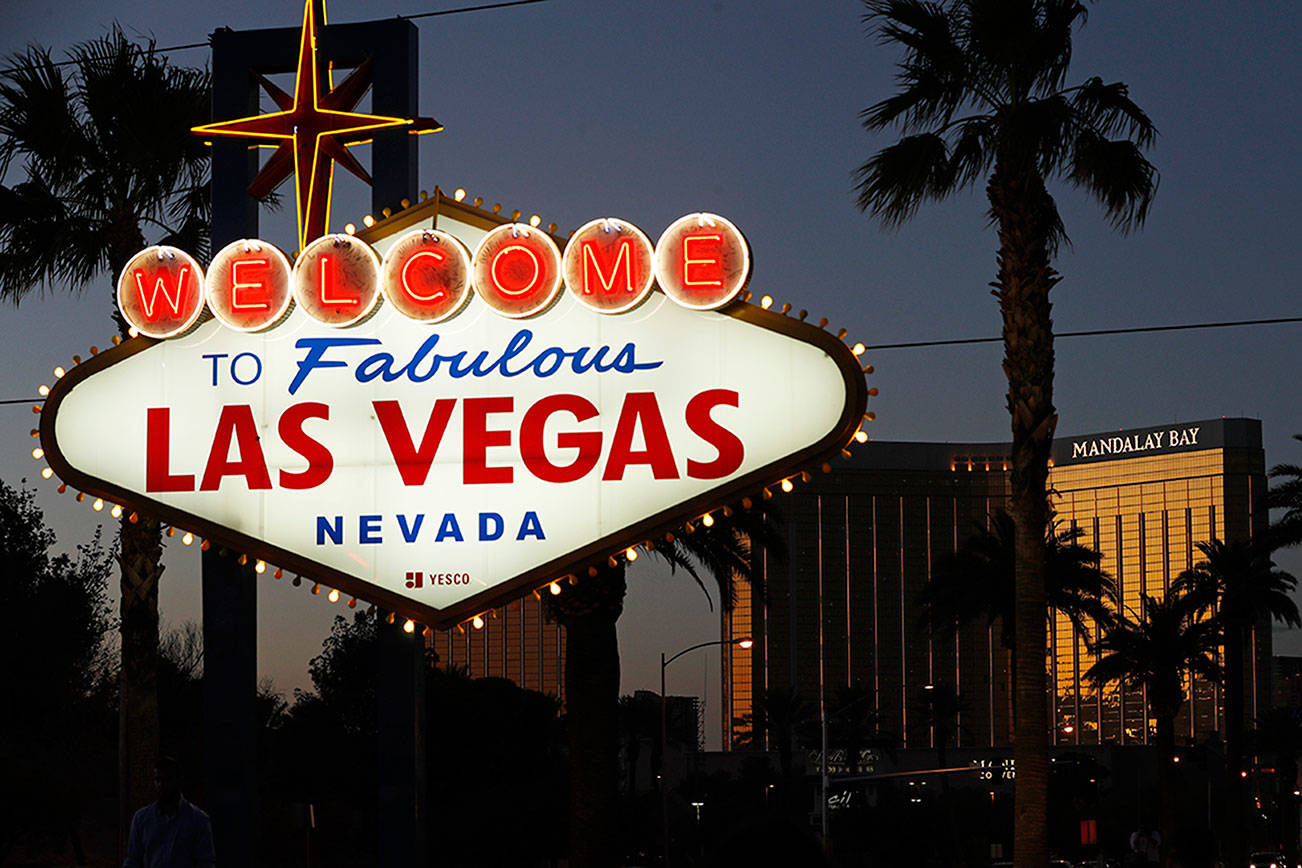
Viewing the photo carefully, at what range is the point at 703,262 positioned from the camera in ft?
49.4

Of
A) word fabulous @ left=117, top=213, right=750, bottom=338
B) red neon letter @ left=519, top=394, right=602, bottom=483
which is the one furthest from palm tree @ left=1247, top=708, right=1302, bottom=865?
word fabulous @ left=117, top=213, right=750, bottom=338

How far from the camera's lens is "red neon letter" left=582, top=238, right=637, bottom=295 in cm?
1521

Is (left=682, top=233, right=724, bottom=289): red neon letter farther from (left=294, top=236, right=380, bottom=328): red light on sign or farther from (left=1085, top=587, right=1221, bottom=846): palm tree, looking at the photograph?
(left=1085, top=587, right=1221, bottom=846): palm tree

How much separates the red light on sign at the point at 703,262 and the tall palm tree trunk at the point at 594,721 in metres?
9.85

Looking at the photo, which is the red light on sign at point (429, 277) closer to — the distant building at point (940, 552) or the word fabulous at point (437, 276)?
the word fabulous at point (437, 276)

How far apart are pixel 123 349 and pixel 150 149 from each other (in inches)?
242

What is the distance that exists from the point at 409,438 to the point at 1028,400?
302 inches

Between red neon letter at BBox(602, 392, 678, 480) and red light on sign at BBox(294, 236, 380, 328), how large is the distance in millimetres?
2715

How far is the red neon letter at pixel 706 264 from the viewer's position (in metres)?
→ 15.0

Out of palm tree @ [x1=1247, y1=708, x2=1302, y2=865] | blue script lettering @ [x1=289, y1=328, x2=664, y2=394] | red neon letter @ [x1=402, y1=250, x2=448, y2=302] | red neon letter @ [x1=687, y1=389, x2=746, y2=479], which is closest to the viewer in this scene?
red neon letter @ [x1=687, y1=389, x2=746, y2=479]

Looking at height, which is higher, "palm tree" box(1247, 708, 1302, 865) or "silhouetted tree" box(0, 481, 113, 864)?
"silhouetted tree" box(0, 481, 113, 864)

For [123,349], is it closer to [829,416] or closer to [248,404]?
[248,404]

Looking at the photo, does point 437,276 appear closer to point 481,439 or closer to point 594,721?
point 481,439

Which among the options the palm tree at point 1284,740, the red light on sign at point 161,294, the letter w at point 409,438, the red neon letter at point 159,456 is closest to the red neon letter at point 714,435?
the letter w at point 409,438
